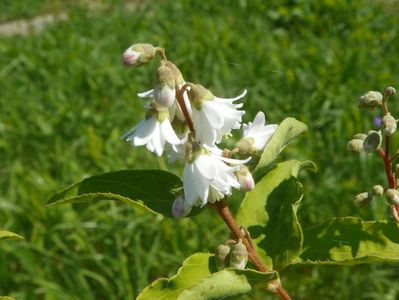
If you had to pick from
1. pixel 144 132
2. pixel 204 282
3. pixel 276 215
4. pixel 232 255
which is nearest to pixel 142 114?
pixel 276 215

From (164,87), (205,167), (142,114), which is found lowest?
(142,114)

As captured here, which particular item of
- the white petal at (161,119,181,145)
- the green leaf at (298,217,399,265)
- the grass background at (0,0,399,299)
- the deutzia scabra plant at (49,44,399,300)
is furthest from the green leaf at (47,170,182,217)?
the grass background at (0,0,399,299)

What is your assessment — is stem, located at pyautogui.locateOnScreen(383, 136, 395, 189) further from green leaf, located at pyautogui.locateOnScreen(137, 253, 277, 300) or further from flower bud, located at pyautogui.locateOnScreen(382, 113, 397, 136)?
green leaf, located at pyautogui.locateOnScreen(137, 253, 277, 300)

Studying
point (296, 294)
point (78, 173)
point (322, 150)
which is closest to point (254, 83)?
point (322, 150)

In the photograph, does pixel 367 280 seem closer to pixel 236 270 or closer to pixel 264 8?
pixel 236 270

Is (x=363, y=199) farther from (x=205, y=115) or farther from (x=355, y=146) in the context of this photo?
(x=205, y=115)

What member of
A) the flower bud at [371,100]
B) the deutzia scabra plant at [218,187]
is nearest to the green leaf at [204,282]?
the deutzia scabra plant at [218,187]
